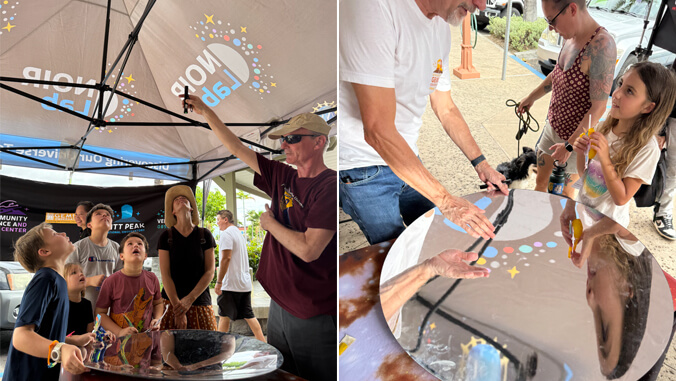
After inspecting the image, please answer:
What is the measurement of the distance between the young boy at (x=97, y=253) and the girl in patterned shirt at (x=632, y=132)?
1.63m

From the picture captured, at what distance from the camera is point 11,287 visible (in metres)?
0.71

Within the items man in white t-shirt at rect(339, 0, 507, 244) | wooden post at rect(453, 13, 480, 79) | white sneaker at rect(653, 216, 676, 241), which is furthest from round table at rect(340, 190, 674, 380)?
white sneaker at rect(653, 216, 676, 241)

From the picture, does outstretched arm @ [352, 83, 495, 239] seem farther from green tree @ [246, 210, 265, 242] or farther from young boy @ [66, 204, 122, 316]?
young boy @ [66, 204, 122, 316]

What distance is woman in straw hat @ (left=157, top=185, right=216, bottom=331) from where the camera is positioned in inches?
30.6

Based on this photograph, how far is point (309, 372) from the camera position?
0.93 meters

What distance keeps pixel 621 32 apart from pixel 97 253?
1840 mm

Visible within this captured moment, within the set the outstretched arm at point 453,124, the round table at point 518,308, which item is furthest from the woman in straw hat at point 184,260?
the outstretched arm at point 453,124

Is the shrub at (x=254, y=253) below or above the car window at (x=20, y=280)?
below

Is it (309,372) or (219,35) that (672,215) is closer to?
(309,372)

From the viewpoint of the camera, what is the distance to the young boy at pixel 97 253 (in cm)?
73

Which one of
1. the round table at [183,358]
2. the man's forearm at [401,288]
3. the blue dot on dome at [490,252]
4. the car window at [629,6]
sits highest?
the car window at [629,6]

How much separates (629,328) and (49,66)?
1.16m

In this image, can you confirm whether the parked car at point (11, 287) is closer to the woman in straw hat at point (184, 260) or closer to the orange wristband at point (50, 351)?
the orange wristband at point (50, 351)

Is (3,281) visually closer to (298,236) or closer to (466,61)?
(298,236)
